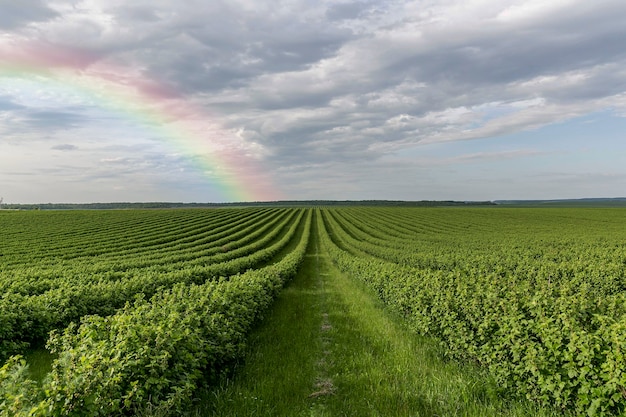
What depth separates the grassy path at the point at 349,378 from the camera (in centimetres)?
702

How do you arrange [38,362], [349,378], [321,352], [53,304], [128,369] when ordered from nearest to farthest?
[128,369] → [349,378] → [38,362] → [321,352] → [53,304]

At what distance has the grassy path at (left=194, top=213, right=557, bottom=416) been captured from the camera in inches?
277

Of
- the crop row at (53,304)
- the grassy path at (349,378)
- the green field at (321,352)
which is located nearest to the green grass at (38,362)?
the green field at (321,352)

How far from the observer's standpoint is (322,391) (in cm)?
783

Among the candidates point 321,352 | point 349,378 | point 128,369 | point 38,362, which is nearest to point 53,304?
point 38,362

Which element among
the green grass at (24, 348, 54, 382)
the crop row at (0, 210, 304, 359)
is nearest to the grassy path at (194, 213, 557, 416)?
the crop row at (0, 210, 304, 359)

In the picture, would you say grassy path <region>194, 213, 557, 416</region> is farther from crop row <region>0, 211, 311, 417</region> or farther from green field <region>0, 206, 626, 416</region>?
crop row <region>0, 211, 311, 417</region>

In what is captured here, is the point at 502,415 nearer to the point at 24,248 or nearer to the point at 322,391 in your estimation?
the point at 322,391

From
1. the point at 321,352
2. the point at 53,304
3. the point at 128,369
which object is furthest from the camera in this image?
the point at 53,304

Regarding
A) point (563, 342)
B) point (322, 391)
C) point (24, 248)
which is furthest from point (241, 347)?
point (24, 248)

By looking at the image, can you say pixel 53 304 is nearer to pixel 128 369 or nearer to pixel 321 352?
pixel 128 369

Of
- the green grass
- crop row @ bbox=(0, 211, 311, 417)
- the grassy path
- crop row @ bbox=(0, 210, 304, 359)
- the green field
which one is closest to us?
crop row @ bbox=(0, 211, 311, 417)

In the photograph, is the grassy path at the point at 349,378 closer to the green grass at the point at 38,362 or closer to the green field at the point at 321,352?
the green field at the point at 321,352

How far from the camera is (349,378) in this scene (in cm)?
848
